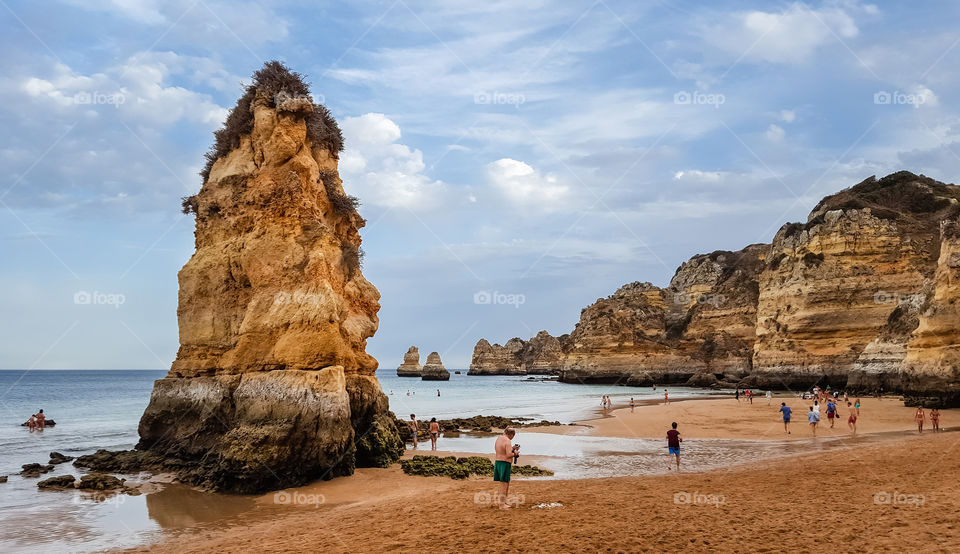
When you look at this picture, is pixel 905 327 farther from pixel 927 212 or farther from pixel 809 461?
pixel 809 461

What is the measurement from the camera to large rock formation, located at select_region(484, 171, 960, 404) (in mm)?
30375

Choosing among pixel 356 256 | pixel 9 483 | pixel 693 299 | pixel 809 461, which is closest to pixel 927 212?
pixel 693 299

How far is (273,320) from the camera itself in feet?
53.6

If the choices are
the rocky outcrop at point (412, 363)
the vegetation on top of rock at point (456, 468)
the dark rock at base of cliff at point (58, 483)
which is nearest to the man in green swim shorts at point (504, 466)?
the vegetation on top of rock at point (456, 468)

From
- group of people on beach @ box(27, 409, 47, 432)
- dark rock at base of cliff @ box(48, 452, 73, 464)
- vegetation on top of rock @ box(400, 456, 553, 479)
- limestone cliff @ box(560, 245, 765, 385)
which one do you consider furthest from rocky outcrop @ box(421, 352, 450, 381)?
vegetation on top of rock @ box(400, 456, 553, 479)

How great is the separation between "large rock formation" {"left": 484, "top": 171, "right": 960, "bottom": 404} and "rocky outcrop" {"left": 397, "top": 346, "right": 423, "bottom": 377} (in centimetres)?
5206

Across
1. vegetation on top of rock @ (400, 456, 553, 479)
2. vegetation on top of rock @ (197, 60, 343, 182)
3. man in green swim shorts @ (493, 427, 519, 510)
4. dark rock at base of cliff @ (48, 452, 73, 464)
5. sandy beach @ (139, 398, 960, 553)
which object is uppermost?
vegetation on top of rock @ (197, 60, 343, 182)

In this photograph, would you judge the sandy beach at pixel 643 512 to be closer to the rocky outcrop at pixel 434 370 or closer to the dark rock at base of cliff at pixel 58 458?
the dark rock at base of cliff at pixel 58 458

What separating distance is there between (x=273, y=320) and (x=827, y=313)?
50910mm

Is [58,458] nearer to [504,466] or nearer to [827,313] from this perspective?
[504,466]

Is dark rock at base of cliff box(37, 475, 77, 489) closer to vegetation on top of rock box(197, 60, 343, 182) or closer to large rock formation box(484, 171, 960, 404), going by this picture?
vegetation on top of rock box(197, 60, 343, 182)

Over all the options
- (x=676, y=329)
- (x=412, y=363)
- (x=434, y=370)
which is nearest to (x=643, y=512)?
(x=676, y=329)

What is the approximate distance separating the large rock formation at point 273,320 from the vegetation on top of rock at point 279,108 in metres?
0.05

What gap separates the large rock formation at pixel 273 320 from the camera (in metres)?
14.9
